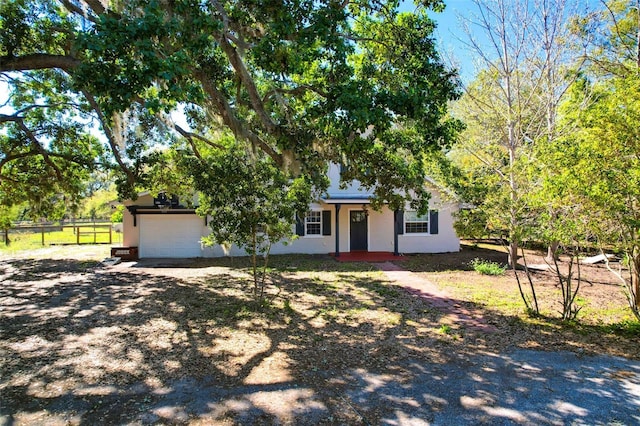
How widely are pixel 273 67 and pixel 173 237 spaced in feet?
40.6

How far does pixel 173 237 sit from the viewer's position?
52.9 feet

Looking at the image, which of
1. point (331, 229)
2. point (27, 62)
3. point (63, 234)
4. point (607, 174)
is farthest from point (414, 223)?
point (63, 234)

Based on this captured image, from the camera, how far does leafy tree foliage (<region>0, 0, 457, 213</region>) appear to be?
14.1 ft

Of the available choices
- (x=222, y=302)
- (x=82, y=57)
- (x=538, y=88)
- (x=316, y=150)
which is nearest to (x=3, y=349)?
(x=222, y=302)

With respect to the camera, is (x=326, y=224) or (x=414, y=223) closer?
(x=326, y=224)

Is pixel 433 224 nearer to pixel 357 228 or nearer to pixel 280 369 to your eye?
pixel 357 228

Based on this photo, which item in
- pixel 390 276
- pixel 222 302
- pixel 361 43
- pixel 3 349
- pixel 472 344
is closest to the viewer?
pixel 3 349

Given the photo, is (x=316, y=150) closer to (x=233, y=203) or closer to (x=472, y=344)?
(x=233, y=203)

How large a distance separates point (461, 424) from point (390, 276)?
8.26 m

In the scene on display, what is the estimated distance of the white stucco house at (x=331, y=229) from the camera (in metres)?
16.0

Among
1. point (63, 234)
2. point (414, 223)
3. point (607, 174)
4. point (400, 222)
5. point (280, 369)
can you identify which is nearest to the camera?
point (280, 369)

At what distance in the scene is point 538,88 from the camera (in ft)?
39.2

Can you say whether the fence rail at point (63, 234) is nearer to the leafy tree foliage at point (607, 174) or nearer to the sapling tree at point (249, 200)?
the sapling tree at point (249, 200)

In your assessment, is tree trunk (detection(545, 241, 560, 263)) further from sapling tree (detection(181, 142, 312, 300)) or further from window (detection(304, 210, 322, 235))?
window (detection(304, 210, 322, 235))
